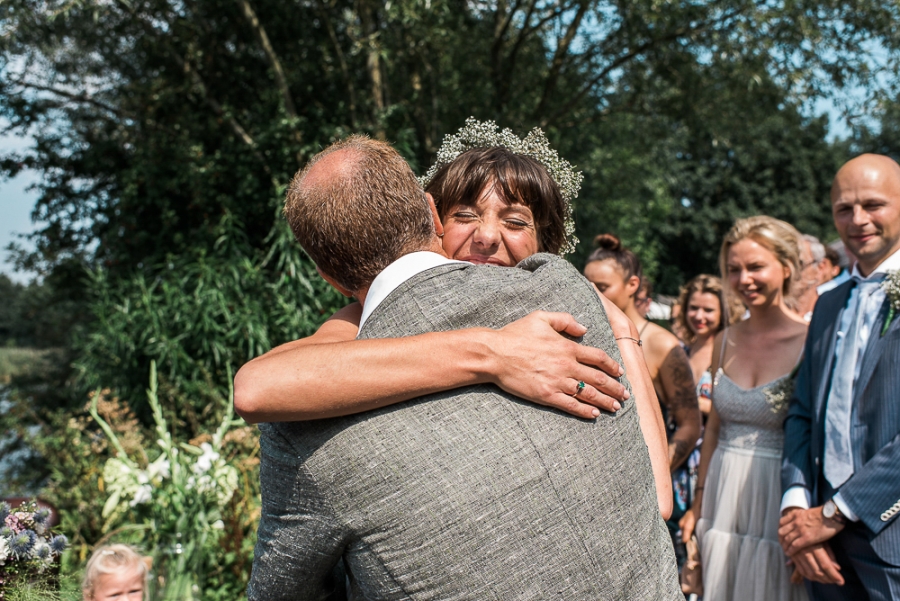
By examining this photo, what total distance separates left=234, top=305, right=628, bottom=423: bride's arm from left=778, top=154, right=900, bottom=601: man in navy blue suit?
5.89 ft

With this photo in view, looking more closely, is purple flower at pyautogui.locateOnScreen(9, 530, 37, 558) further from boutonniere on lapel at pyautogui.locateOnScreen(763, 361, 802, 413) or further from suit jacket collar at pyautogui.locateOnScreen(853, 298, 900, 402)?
boutonniere on lapel at pyautogui.locateOnScreen(763, 361, 802, 413)

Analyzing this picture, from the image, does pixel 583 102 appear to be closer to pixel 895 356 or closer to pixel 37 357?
pixel 895 356

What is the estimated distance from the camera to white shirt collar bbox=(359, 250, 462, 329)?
1.28 metres

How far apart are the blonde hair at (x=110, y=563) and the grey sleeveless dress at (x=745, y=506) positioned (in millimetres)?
2521

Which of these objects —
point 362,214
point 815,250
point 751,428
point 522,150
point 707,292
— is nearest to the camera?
point 362,214

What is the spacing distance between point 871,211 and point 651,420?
1839mm

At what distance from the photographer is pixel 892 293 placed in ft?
8.51

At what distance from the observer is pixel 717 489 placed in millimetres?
3406

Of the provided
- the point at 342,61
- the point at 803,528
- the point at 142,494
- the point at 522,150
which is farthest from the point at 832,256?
the point at 142,494

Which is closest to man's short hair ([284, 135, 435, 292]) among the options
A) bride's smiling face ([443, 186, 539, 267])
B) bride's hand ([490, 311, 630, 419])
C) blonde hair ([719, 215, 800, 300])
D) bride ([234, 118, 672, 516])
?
bride ([234, 118, 672, 516])

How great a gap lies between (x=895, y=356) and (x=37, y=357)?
10.6 metres

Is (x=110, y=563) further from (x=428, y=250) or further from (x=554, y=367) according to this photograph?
(x=554, y=367)

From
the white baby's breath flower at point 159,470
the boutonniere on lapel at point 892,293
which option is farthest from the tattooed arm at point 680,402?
the white baby's breath flower at point 159,470

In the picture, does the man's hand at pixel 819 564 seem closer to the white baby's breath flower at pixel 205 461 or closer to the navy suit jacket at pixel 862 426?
the navy suit jacket at pixel 862 426
